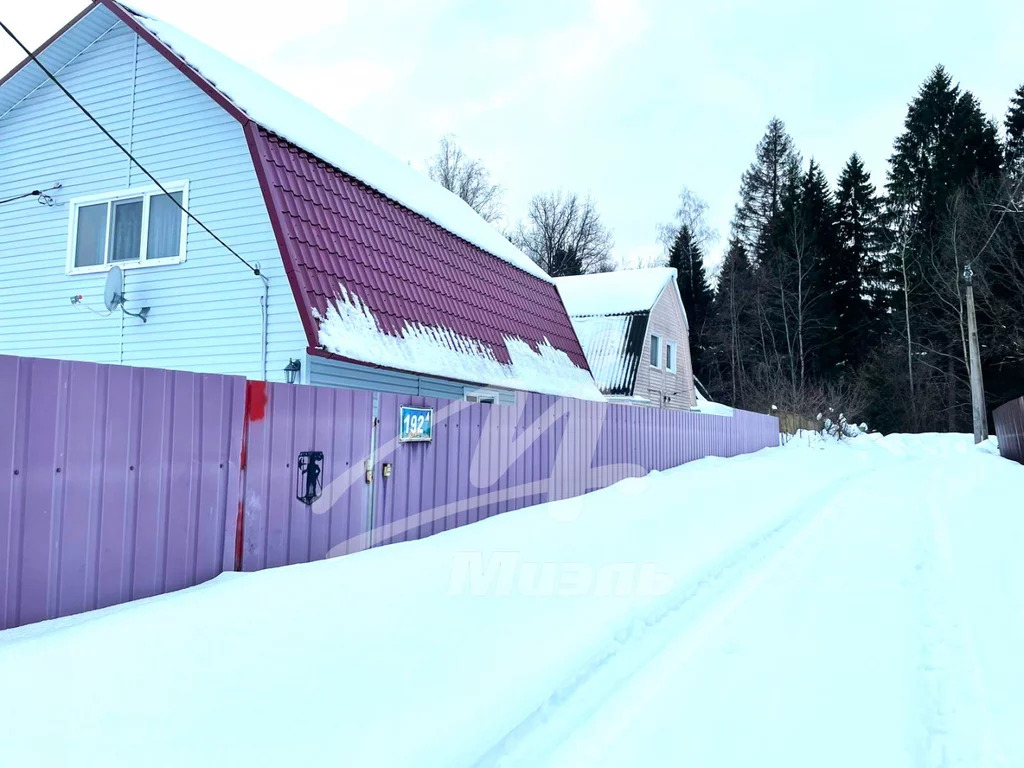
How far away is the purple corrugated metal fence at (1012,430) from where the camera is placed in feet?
50.9

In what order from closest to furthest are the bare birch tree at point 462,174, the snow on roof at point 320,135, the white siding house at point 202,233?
the white siding house at point 202,233 < the snow on roof at point 320,135 < the bare birch tree at point 462,174

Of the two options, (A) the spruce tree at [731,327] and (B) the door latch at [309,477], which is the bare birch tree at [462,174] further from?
(B) the door latch at [309,477]

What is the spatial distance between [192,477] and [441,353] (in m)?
5.50

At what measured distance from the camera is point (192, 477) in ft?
14.7

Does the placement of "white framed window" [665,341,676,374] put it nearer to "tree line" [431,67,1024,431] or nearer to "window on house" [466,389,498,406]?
"tree line" [431,67,1024,431]

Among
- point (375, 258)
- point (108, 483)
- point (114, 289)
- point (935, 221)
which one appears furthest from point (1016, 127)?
point (108, 483)

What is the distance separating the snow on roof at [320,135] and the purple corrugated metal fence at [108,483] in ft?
17.8

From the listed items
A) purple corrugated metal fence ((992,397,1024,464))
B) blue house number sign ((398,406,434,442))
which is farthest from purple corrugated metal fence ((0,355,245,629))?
purple corrugated metal fence ((992,397,1024,464))

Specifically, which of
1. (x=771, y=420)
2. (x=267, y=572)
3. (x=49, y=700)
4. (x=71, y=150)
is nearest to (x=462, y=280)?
(x=71, y=150)

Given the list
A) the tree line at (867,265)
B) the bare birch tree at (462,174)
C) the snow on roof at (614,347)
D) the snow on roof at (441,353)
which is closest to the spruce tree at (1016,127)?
the tree line at (867,265)

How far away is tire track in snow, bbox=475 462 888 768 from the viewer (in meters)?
2.89

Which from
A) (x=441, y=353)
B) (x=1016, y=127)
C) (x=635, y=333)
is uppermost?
(x=1016, y=127)

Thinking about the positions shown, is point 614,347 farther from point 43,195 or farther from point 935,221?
point 935,221

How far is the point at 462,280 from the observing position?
1159 centimetres
